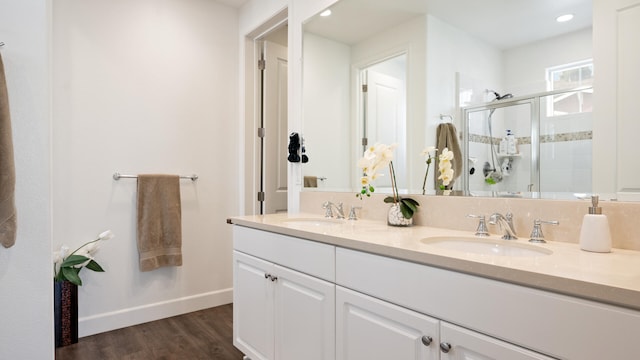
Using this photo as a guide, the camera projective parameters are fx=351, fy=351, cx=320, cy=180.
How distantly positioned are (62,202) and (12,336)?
0.97 meters

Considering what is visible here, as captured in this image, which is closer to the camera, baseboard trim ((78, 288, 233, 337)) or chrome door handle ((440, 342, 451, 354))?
chrome door handle ((440, 342, 451, 354))

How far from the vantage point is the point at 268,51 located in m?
3.11

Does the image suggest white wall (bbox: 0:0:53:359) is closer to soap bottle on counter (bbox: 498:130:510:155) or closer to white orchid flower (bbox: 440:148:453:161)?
white orchid flower (bbox: 440:148:453:161)

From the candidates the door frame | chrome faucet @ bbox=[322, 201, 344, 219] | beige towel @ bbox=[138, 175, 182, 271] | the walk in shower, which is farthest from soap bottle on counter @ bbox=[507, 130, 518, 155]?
beige towel @ bbox=[138, 175, 182, 271]

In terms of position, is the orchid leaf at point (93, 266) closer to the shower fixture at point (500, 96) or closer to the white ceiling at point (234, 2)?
the white ceiling at point (234, 2)

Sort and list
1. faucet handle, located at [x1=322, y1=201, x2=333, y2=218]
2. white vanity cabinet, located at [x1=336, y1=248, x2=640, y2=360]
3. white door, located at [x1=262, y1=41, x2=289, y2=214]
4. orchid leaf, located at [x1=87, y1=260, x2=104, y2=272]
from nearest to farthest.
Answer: white vanity cabinet, located at [x1=336, y1=248, x2=640, y2=360], faucet handle, located at [x1=322, y1=201, x2=333, y2=218], orchid leaf, located at [x1=87, y1=260, x2=104, y2=272], white door, located at [x1=262, y1=41, x2=289, y2=214]

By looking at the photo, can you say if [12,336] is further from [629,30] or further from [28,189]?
[629,30]

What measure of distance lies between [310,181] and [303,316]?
1.05m

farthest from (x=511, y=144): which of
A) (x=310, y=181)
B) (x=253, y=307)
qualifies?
(x=253, y=307)

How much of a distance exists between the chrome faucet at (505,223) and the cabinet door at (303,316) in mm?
652

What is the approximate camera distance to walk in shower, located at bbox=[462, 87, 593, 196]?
1.20 meters

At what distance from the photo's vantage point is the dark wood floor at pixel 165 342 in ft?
6.97

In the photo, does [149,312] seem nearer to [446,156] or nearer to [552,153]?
[446,156]

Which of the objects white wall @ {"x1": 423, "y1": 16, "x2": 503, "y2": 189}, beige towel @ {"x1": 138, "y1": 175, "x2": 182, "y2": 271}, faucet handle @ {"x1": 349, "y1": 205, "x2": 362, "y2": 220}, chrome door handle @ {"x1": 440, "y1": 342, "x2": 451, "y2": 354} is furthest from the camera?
beige towel @ {"x1": 138, "y1": 175, "x2": 182, "y2": 271}
